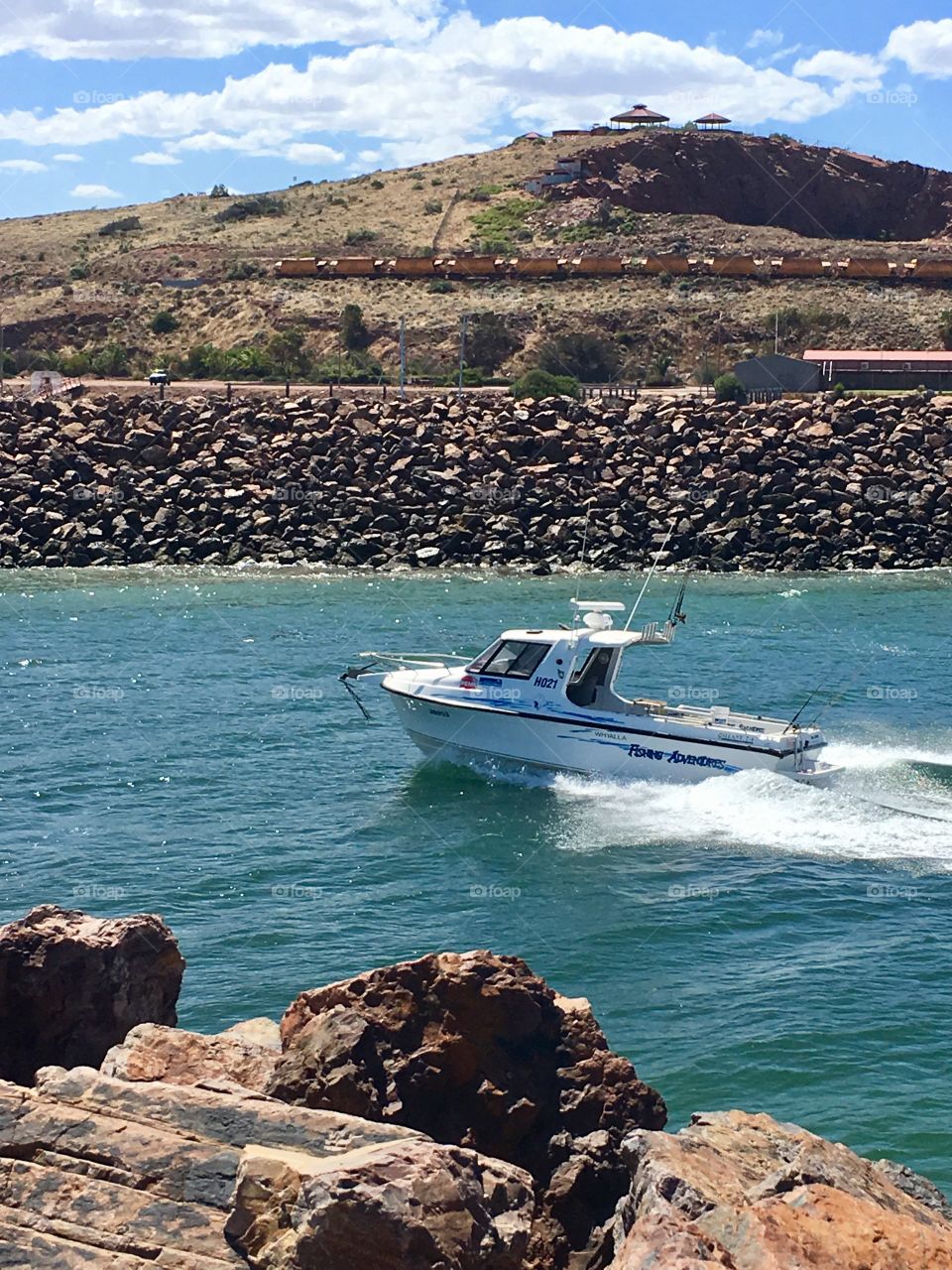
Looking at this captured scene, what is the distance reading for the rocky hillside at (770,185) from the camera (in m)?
138

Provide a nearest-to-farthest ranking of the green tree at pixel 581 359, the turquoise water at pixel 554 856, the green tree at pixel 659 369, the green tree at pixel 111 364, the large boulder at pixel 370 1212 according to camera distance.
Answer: the large boulder at pixel 370 1212 < the turquoise water at pixel 554 856 < the green tree at pixel 659 369 < the green tree at pixel 111 364 < the green tree at pixel 581 359

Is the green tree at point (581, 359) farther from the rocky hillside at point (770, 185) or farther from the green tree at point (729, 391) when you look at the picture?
the rocky hillside at point (770, 185)

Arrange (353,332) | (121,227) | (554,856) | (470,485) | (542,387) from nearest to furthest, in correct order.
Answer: (554,856) < (470,485) < (542,387) < (353,332) < (121,227)

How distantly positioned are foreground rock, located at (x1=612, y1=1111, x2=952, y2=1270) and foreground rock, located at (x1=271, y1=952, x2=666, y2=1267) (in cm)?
67

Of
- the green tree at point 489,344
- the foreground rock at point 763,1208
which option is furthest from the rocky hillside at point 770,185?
the foreground rock at point 763,1208

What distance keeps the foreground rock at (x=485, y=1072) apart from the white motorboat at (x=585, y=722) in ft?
50.4

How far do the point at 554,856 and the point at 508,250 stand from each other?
100049 millimetres

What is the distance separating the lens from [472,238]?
125000 millimetres

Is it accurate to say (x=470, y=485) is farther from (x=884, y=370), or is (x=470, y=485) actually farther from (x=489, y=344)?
(x=489, y=344)

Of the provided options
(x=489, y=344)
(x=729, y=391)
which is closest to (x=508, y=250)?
(x=489, y=344)

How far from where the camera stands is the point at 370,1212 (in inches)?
329

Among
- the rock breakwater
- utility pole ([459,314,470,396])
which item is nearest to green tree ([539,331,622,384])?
utility pole ([459,314,470,396])

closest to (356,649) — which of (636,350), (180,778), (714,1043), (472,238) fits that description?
(180,778)

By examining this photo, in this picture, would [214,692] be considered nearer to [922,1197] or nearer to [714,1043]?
[714,1043]
